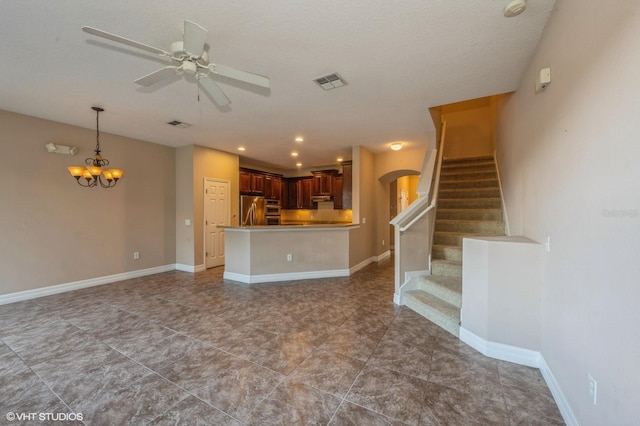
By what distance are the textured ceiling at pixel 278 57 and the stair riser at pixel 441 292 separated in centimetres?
242

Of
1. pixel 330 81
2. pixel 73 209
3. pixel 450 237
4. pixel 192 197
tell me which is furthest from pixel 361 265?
pixel 73 209

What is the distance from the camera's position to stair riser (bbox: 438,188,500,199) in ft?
15.2

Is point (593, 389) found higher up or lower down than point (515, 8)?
lower down

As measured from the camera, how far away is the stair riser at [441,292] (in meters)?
3.03

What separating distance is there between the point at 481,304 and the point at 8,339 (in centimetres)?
479

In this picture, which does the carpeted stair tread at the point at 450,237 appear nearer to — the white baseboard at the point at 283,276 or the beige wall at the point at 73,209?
the white baseboard at the point at 283,276

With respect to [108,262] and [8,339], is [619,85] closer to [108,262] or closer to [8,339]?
[8,339]

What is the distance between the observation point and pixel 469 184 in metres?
5.09

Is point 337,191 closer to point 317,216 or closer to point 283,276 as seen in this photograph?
point 317,216

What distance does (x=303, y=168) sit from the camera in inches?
344

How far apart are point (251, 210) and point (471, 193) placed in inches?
207

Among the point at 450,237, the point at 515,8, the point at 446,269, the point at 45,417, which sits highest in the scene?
the point at 515,8

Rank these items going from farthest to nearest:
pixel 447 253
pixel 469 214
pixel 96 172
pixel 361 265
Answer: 1. pixel 361 265
2. pixel 469 214
3. pixel 96 172
4. pixel 447 253

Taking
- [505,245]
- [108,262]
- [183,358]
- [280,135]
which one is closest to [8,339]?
[183,358]
